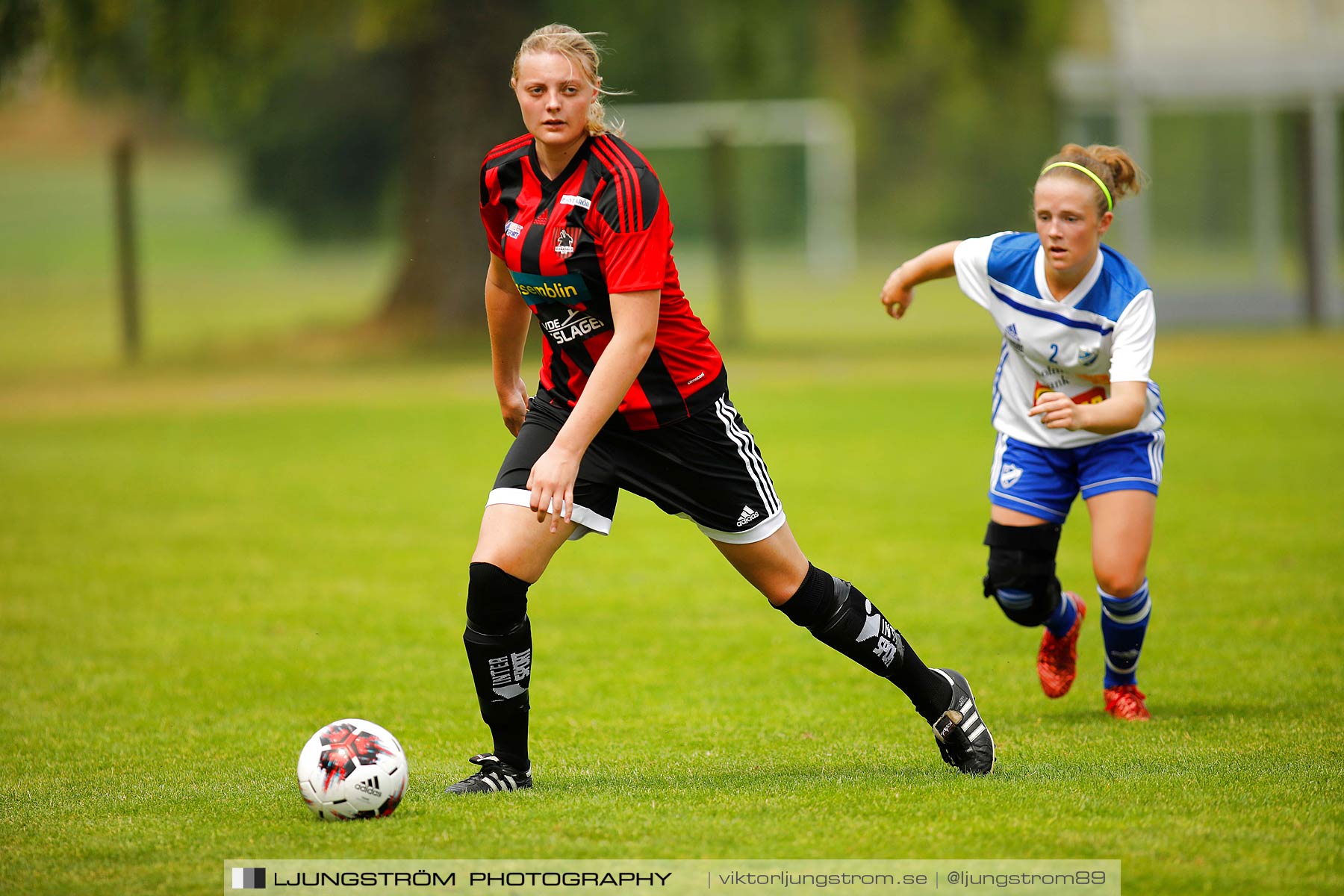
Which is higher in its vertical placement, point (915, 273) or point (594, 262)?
point (594, 262)

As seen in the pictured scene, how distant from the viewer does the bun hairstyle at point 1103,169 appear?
521 centimetres

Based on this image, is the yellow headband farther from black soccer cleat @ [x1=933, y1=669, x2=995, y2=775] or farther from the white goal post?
the white goal post

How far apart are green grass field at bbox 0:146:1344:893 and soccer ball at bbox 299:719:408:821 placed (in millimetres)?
75

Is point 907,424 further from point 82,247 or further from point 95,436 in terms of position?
point 82,247

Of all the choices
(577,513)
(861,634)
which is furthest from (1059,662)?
(577,513)

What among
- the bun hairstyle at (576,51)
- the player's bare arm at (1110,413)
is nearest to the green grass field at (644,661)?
the player's bare arm at (1110,413)

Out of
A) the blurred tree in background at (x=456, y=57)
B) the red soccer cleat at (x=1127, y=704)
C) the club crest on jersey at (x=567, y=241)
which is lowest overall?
the red soccer cleat at (x=1127, y=704)

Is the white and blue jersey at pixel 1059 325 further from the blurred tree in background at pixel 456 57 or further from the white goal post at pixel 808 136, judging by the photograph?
the white goal post at pixel 808 136

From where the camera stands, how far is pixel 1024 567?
562 cm

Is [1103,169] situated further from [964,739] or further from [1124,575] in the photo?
[964,739]

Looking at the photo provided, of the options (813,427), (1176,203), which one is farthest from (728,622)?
(1176,203)

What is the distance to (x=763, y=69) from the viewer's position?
61.5 ft

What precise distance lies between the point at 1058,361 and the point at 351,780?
2.92m

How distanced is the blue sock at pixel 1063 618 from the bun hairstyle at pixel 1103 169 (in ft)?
5.12
